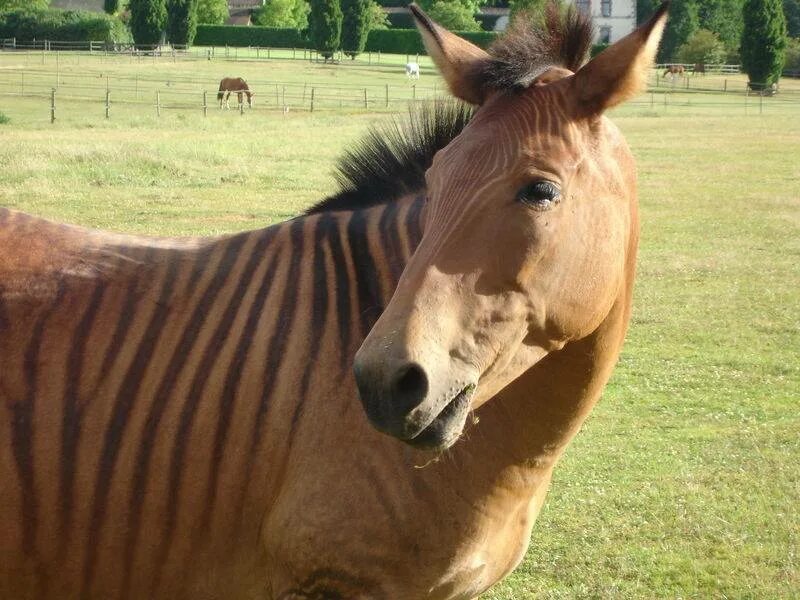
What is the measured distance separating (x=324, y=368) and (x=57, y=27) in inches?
3025

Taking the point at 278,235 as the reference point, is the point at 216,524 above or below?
below

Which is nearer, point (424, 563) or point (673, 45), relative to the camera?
point (424, 563)

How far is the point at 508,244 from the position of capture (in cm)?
243

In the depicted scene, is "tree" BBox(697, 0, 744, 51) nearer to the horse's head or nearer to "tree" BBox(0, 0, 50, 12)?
"tree" BBox(0, 0, 50, 12)

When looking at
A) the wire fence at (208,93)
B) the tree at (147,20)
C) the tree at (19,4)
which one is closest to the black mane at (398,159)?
the wire fence at (208,93)

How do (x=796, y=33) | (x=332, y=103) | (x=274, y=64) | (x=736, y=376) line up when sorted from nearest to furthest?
(x=736, y=376) → (x=332, y=103) → (x=274, y=64) → (x=796, y=33)

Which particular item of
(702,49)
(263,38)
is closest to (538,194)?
(702,49)

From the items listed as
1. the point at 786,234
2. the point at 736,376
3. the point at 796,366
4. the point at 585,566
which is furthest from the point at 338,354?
the point at 786,234

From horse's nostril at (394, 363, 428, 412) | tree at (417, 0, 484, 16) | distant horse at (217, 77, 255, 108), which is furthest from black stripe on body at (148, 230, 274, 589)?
tree at (417, 0, 484, 16)

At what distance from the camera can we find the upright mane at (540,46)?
2.67 m

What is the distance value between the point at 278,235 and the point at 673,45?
7064cm

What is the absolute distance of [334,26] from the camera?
70.4 meters

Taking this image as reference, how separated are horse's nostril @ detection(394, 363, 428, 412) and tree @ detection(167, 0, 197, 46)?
7333 centimetres

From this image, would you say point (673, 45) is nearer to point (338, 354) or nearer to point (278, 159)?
point (278, 159)
